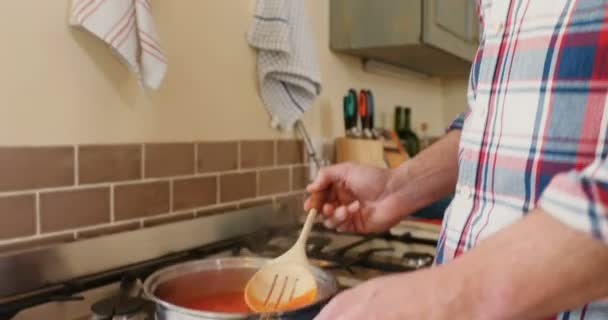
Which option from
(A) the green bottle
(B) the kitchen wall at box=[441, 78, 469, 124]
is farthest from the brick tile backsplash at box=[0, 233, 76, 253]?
(B) the kitchen wall at box=[441, 78, 469, 124]

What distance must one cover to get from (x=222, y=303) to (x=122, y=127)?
1.09ft

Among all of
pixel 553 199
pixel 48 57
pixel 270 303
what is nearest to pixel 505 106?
pixel 553 199

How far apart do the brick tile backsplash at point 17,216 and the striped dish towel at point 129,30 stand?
0.24m

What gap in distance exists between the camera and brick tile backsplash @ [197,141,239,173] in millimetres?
1018

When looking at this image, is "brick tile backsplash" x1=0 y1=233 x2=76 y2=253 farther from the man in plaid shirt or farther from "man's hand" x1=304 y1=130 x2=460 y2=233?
the man in plaid shirt

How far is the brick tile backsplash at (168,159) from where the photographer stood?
921mm

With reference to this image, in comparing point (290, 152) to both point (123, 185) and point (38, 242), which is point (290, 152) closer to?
point (123, 185)

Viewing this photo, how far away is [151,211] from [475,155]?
569 millimetres

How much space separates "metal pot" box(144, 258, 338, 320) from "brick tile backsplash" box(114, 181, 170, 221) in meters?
0.19

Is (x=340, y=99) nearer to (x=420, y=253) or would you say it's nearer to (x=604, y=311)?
(x=420, y=253)

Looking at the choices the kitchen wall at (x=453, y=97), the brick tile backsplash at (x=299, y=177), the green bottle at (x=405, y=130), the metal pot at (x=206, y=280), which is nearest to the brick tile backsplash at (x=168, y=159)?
the metal pot at (x=206, y=280)

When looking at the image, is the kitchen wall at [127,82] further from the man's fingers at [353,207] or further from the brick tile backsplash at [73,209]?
the man's fingers at [353,207]

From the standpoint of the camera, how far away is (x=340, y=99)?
1.48 m

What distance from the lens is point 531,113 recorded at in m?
0.50
